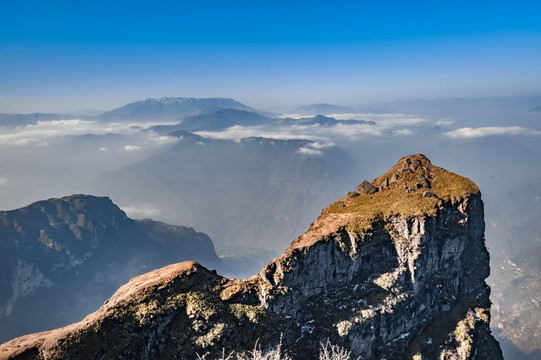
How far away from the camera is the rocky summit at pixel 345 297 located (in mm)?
37000

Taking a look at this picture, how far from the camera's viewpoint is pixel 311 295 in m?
45.8

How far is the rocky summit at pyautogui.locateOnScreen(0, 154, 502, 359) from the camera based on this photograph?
121 feet

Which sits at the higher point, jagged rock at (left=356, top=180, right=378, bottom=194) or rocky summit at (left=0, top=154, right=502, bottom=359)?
jagged rock at (left=356, top=180, right=378, bottom=194)

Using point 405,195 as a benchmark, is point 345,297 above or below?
below

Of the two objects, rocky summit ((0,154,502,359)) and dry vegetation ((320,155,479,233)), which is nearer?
rocky summit ((0,154,502,359))

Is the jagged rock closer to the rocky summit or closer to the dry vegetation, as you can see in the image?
the rocky summit

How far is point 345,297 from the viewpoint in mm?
47562

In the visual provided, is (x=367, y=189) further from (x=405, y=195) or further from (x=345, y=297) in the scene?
(x=345, y=297)

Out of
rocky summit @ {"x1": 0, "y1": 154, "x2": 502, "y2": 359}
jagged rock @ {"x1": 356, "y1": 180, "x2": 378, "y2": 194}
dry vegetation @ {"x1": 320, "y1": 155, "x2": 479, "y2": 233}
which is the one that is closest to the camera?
rocky summit @ {"x1": 0, "y1": 154, "x2": 502, "y2": 359}

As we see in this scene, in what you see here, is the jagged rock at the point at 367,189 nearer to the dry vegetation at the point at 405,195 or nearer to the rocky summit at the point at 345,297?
the rocky summit at the point at 345,297

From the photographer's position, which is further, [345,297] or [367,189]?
[367,189]

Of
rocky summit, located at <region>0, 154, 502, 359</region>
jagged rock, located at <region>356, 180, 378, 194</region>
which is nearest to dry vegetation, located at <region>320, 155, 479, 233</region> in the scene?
rocky summit, located at <region>0, 154, 502, 359</region>

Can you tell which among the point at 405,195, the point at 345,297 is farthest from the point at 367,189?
the point at 345,297

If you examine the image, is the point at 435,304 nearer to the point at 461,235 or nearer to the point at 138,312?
the point at 461,235
